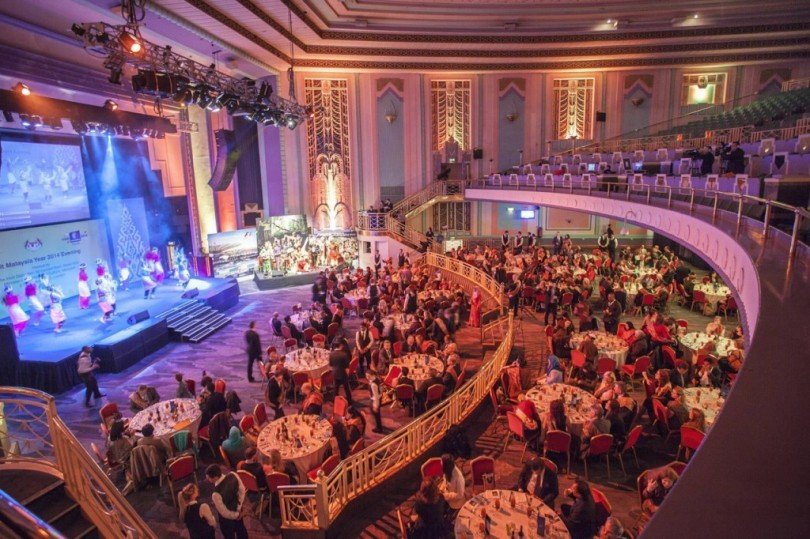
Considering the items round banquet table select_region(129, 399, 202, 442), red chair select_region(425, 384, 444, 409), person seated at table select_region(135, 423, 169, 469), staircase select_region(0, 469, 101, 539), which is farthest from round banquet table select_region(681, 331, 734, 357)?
staircase select_region(0, 469, 101, 539)

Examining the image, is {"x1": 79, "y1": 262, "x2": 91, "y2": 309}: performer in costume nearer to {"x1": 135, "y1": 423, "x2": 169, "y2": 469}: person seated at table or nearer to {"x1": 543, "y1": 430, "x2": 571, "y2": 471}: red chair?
{"x1": 135, "y1": 423, "x2": 169, "y2": 469}: person seated at table

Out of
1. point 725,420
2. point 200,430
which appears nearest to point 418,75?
point 200,430

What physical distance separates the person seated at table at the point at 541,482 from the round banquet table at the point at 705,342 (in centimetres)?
559

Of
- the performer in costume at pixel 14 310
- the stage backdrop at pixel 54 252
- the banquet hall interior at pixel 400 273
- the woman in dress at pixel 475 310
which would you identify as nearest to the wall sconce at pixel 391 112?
the banquet hall interior at pixel 400 273

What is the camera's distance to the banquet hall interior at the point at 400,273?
5230mm

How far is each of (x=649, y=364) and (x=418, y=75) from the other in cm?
1944

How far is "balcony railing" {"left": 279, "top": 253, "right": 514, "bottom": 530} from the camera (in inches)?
231

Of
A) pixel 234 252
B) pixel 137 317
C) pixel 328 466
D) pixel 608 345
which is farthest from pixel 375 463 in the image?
pixel 234 252

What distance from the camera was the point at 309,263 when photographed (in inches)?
835

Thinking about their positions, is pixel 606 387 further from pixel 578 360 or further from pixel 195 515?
pixel 195 515

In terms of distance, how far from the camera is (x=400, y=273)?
53.6 feet

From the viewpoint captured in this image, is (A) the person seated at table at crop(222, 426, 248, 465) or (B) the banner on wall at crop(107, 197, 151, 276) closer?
(A) the person seated at table at crop(222, 426, 248, 465)

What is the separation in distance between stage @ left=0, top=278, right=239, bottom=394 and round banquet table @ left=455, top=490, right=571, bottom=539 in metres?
9.77

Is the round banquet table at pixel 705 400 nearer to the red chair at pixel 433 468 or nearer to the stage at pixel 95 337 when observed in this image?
the red chair at pixel 433 468
